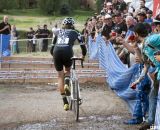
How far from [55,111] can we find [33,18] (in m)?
55.0

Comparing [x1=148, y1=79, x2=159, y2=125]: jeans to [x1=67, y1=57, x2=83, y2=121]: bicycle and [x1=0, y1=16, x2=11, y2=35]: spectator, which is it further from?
[x1=0, y1=16, x2=11, y2=35]: spectator

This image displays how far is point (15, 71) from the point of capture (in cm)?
1548

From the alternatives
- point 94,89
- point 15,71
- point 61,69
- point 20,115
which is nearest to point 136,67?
point 61,69

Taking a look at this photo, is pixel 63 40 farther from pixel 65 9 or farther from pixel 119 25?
pixel 65 9

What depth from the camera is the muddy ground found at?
8.97 meters

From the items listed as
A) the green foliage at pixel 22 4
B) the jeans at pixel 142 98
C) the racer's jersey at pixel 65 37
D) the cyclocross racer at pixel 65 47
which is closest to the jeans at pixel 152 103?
the jeans at pixel 142 98

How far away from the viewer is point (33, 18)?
64.4 m

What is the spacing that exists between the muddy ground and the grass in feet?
132

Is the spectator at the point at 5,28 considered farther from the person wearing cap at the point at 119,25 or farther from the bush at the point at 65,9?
the bush at the point at 65,9

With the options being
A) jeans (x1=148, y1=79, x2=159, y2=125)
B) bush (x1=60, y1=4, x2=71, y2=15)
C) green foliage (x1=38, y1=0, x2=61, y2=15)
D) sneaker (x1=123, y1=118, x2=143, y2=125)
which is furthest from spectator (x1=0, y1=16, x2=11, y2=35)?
green foliage (x1=38, y1=0, x2=61, y2=15)

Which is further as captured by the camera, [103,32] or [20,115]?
[103,32]

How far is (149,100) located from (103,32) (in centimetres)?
649

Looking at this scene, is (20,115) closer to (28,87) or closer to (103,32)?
(28,87)

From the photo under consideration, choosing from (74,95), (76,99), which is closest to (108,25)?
(74,95)
